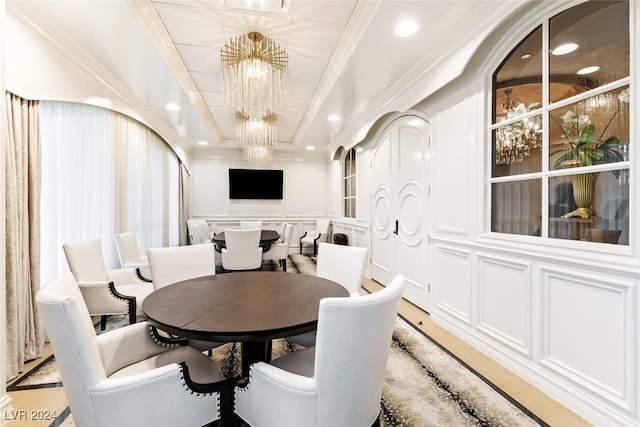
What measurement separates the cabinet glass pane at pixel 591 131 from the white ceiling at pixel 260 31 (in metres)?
0.78

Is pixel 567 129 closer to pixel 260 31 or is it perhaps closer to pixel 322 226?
pixel 260 31

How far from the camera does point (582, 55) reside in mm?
1741

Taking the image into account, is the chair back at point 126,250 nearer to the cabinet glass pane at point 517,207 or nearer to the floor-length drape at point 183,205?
the floor-length drape at point 183,205

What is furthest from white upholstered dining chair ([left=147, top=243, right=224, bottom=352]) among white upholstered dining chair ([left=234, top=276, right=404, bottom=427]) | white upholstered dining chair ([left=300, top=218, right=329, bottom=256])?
white upholstered dining chair ([left=300, top=218, right=329, bottom=256])

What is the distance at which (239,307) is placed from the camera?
1.45m

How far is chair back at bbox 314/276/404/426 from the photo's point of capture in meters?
0.96

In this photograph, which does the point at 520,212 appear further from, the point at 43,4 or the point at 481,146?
the point at 43,4

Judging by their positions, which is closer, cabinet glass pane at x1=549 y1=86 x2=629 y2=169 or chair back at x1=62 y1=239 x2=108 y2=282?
cabinet glass pane at x1=549 y1=86 x2=629 y2=169

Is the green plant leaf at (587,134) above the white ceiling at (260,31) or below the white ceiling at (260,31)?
below

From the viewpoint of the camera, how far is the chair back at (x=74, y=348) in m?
0.99

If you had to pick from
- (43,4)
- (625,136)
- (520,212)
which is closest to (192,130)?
(43,4)

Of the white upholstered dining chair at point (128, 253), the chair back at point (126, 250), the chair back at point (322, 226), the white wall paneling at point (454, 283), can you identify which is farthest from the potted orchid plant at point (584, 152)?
the chair back at point (322, 226)

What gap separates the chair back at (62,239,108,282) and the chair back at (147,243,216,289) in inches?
28.2

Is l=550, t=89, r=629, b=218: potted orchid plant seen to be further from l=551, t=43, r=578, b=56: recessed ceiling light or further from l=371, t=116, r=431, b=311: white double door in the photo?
l=371, t=116, r=431, b=311: white double door
